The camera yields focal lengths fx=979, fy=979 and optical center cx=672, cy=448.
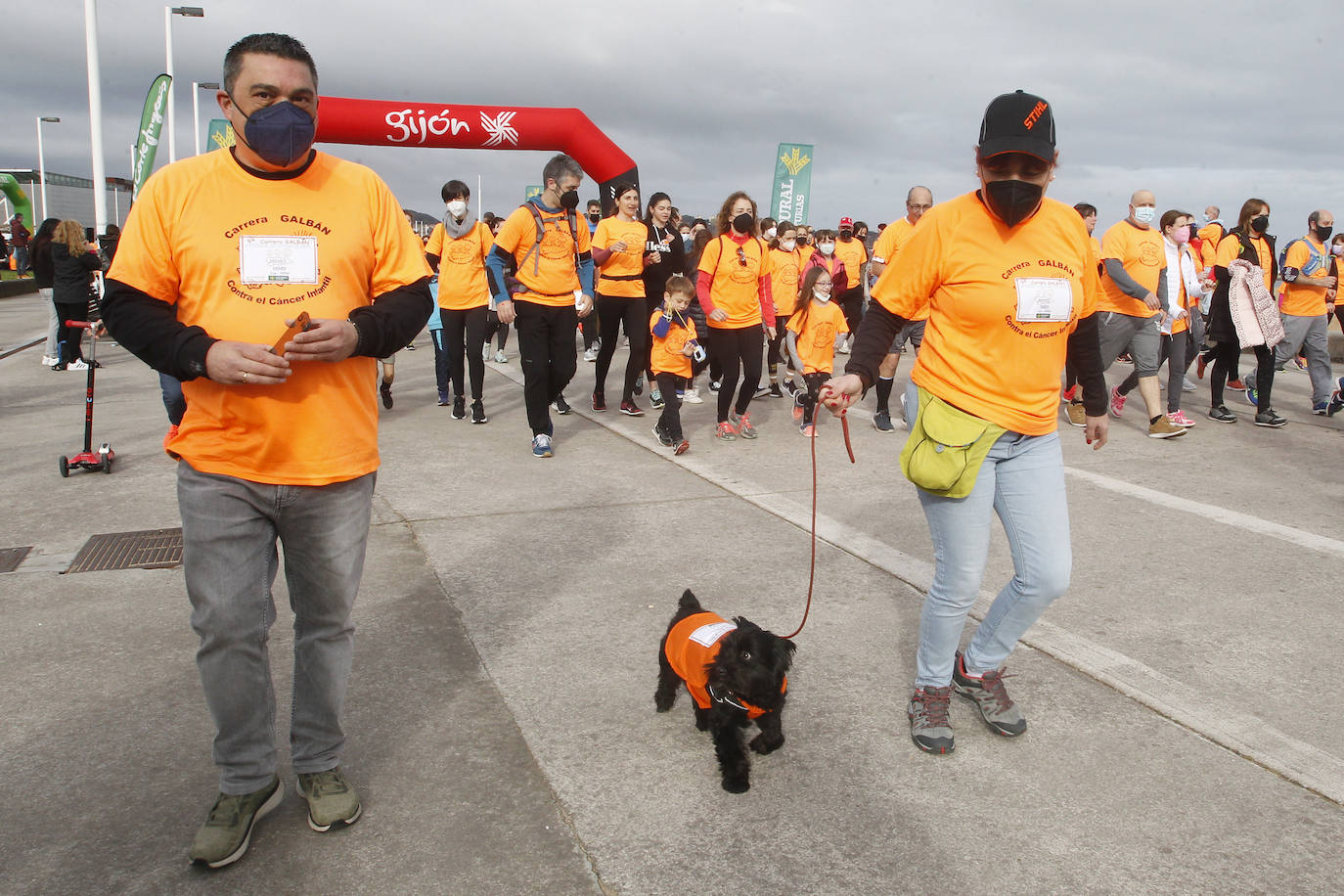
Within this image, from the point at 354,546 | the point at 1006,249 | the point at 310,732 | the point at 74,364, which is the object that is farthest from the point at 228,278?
the point at 74,364

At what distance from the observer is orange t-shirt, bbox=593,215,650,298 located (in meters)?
8.94

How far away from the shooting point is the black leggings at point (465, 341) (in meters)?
8.88

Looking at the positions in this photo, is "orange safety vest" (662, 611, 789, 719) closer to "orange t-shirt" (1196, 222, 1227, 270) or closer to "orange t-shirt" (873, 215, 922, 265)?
"orange t-shirt" (873, 215, 922, 265)

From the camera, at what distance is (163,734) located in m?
3.16

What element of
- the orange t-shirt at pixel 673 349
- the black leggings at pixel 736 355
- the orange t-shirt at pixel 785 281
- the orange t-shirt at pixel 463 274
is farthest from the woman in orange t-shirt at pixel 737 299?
the orange t-shirt at pixel 785 281

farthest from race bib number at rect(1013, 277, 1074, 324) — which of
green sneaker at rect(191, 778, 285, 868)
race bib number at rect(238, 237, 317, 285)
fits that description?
green sneaker at rect(191, 778, 285, 868)

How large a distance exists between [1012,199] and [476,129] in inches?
515

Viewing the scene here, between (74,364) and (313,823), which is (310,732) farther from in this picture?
(74,364)

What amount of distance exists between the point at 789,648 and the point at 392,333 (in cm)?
144

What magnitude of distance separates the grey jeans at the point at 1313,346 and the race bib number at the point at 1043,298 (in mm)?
7839

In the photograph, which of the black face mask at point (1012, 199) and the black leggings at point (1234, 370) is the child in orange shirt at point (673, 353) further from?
the black leggings at point (1234, 370)

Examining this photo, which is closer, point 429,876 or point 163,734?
point 429,876

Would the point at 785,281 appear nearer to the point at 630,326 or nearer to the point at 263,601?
the point at 630,326

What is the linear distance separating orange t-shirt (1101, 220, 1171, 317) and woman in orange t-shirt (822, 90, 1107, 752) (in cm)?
570
